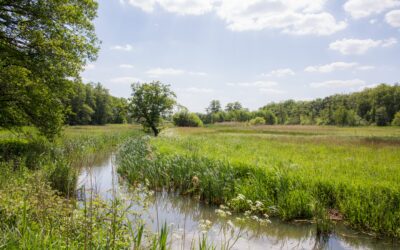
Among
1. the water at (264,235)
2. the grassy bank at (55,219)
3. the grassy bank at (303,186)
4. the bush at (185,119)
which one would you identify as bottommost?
the water at (264,235)

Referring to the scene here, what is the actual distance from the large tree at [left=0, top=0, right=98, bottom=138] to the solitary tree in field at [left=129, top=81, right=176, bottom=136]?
20.8 meters

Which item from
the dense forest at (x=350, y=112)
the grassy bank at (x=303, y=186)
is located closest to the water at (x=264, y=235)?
the grassy bank at (x=303, y=186)

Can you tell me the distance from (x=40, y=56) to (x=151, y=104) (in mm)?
23229

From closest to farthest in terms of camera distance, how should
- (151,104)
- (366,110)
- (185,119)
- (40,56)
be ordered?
(40,56) < (151,104) < (185,119) < (366,110)

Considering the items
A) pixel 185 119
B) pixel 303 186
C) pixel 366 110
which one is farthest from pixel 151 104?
pixel 366 110

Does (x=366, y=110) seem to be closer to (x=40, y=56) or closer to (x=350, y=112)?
(x=350, y=112)

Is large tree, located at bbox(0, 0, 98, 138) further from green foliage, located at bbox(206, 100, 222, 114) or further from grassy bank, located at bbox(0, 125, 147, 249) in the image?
green foliage, located at bbox(206, 100, 222, 114)

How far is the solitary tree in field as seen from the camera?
3716cm

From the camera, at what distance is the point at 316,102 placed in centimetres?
13888

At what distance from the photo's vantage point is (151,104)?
122 feet

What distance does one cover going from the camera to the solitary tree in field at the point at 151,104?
37156mm

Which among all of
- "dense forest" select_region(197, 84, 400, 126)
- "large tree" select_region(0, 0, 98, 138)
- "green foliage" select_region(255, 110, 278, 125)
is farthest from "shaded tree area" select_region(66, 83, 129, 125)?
"large tree" select_region(0, 0, 98, 138)

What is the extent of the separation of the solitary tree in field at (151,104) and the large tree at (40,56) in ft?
68.3

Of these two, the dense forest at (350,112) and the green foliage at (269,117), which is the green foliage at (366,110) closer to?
the dense forest at (350,112)
